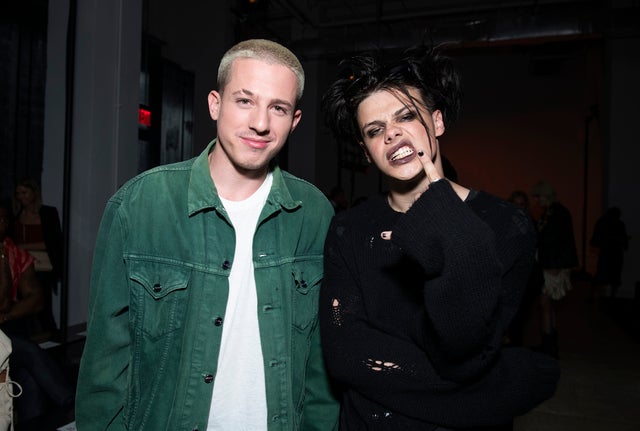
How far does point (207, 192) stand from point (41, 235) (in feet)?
11.3

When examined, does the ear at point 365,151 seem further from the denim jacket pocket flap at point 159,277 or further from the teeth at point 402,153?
the denim jacket pocket flap at point 159,277

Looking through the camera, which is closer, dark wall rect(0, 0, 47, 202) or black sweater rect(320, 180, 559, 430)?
black sweater rect(320, 180, 559, 430)

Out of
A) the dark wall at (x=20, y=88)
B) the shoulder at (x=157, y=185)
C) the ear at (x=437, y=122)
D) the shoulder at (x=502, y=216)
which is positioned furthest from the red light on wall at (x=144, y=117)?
the shoulder at (x=502, y=216)

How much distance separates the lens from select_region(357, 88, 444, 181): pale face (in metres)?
1.20

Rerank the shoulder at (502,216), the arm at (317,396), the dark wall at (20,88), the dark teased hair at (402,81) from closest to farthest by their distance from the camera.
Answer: the shoulder at (502,216), the dark teased hair at (402,81), the arm at (317,396), the dark wall at (20,88)

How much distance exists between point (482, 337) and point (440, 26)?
8127mm

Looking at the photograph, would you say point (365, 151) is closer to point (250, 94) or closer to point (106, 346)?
point (250, 94)

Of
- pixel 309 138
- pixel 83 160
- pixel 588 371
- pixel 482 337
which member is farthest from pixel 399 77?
pixel 309 138

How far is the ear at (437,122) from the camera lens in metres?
1.40

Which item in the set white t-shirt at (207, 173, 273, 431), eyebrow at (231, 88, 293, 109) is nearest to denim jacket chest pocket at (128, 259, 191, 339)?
white t-shirt at (207, 173, 273, 431)

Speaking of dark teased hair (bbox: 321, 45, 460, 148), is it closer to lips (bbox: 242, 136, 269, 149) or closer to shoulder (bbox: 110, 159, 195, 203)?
lips (bbox: 242, 136, 269, 149)

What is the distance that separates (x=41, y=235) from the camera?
13.3 ft

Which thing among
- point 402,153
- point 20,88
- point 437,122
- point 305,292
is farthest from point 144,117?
point 402,153

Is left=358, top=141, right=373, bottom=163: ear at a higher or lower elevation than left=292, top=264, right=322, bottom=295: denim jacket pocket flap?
higher
